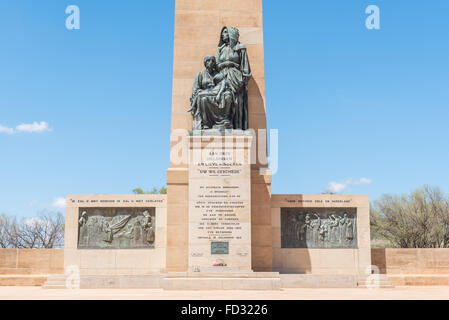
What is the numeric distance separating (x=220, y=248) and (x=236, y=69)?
6783 millimetres

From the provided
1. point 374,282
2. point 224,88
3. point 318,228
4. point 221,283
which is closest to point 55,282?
point 221,283

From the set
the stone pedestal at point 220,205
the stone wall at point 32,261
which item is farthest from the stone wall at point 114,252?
A: the stone pedestal at point 220,205

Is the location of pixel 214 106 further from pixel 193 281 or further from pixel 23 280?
pixel 23 280

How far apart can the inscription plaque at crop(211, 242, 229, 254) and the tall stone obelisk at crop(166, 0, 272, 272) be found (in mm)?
1948

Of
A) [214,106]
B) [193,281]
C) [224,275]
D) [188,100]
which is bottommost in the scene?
[193,281]

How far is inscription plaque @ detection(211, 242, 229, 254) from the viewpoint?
60.7 ft

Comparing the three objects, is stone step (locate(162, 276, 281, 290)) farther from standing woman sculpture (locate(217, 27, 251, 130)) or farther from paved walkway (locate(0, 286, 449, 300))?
standing woman sculpture (locate(217, 27, 251, 130))

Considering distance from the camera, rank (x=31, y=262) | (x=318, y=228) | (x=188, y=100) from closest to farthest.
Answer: (x=318, y=228) → (x=188, y=100) → (x=31, y=262)

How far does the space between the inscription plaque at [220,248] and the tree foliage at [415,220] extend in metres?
22.6

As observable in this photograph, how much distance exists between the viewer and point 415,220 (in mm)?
37719

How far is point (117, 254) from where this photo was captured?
69.3 ft

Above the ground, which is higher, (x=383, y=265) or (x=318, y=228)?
(x=318, y=228)

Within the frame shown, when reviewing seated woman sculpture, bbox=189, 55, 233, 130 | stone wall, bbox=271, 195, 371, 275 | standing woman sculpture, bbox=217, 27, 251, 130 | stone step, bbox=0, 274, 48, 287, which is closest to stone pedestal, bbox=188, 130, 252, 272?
seated woman sculpture, bbox=189, 55, 233, 130
